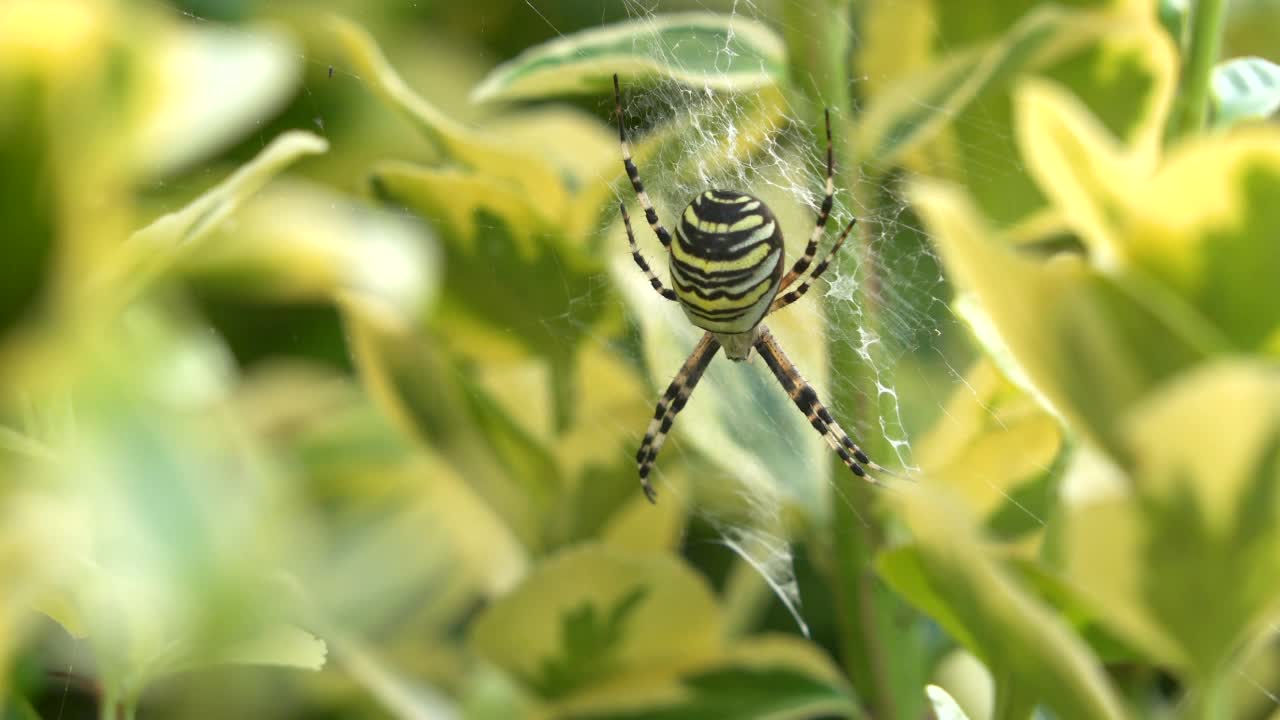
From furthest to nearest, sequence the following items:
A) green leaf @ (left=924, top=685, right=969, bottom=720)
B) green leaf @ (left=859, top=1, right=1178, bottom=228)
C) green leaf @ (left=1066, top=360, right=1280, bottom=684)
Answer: green leaf @ (left=859, top=1, right=1178, bottom=228), green leaf @ (left=924, top=685, right=969, bottom=720), green leaf @ (left=1066, top=360, right=1280, bottom=684)

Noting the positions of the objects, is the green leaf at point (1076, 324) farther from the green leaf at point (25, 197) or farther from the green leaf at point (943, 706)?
the green leaf at point (25, 197)

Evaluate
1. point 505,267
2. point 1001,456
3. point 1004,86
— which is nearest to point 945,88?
point 1004,86

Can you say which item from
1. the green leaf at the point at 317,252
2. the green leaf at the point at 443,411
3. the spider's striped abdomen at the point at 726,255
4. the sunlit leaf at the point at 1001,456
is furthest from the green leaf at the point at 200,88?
the sunlit leaf at the point at 1001,456

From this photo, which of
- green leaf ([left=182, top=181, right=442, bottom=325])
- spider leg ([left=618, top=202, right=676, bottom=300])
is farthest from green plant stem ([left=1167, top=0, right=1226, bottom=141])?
green leaf ([left=182, top=181, right=442, bottom=325])

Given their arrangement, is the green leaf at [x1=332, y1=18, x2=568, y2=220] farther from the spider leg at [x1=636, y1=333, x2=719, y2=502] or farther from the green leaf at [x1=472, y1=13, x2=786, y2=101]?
the spider leg at [x1=636, y1=333, x2=719, y2=502]

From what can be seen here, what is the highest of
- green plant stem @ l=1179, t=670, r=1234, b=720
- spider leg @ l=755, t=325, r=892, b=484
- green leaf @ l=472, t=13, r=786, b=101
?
green leaf @ l=472, t=13, r=786, b=101

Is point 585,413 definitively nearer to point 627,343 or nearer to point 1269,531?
point 627,343

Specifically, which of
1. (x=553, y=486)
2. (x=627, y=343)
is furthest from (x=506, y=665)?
(x=627, y=343)

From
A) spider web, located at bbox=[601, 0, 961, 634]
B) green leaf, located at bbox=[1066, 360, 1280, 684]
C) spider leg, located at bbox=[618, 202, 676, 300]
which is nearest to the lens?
green leaf, located at bbox=[1066, 360, 1280, 684]
